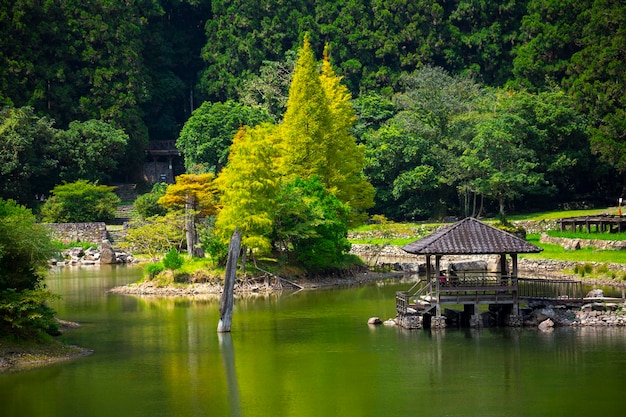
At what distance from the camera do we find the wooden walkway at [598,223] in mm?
58037

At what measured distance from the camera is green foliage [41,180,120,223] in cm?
7538

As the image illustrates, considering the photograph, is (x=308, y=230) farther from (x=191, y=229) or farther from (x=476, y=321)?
(x=476, y=321)

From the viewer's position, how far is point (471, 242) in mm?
38531

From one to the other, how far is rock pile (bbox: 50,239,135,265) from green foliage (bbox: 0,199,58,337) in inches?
1200

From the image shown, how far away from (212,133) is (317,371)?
165 feet

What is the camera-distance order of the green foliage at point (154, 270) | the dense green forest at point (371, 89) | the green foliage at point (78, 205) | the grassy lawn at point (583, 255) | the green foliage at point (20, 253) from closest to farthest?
the green foliage at point (20, 253), the grassy lawn at point (583, 255), the green foliage at point (154, 270), the dense green forest at point (371, 89), the green foliage at point (78, 205)

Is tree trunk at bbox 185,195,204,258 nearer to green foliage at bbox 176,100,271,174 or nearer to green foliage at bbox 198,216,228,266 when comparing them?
green foliage at bbox 198,216,228,266

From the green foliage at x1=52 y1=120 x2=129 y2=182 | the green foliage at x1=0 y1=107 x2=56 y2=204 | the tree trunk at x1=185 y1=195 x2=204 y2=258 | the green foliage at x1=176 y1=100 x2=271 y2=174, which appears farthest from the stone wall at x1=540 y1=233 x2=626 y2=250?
the green foliage at x1=0 y1=107 x2=56 y2=204

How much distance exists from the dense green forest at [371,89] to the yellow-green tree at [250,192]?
21320 mm

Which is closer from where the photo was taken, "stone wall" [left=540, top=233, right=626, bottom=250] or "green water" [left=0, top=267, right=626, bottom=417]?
"green water" [left=0, top=267, right=626, bottom=417]

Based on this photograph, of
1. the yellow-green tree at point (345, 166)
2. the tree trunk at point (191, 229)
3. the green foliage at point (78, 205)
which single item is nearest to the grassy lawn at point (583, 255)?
the yellow-green tree at point (345, 166)

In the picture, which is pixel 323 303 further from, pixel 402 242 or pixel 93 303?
pixel 402 242

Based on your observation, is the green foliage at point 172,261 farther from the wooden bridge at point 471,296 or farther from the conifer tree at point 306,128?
the wooden bridge at point 471,296

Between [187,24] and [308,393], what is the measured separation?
256 ft
